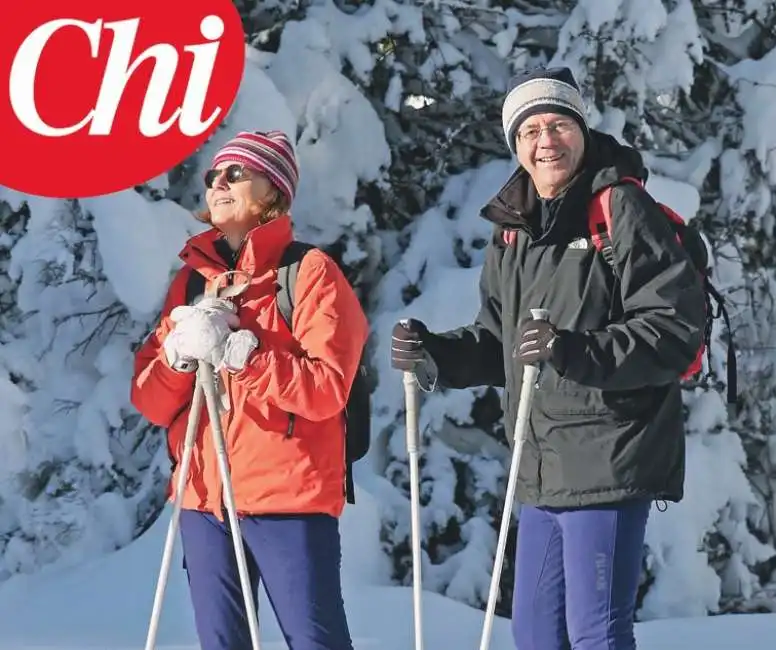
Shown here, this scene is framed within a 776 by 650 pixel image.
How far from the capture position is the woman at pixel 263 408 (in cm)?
281

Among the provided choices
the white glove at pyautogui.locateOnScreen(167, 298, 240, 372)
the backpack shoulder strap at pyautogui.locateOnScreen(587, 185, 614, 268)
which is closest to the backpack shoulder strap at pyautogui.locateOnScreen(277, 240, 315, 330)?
the white glove at pyautogui.locateOnScreen(167, 298, 240, 372)

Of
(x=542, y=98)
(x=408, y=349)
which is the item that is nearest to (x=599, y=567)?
(x=408, y=349)

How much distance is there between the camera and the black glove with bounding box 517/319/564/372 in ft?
8.07

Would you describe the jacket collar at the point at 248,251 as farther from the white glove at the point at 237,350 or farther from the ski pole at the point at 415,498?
the ski pole at the point at 415,498

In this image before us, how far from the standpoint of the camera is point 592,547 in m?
2.61

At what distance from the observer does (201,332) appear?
276 centimetres

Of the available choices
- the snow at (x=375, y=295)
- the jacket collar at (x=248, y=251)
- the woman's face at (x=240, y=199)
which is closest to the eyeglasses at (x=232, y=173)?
the woman's face at (x=240, y=199)

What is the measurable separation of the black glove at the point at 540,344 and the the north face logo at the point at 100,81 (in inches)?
170

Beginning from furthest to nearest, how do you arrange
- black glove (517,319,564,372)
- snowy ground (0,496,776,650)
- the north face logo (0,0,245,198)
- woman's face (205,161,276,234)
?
1. the north face logo (0,0,245,198)
2. snowy ground (0,496,776,650)
3. woman's face (205,161,276,234)
4. black glove (517,319,564,372)

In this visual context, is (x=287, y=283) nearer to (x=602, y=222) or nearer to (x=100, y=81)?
(x=602, y=222)

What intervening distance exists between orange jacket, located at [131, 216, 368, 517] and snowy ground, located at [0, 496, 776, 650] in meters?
2.01

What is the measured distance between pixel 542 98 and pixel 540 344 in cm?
67

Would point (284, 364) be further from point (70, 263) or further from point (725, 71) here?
point (725, 71)

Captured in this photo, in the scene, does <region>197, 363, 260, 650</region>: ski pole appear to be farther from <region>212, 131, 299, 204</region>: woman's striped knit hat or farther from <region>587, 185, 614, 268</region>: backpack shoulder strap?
<region>587, 185, 614, 268</region>: backpack shoulder strap
